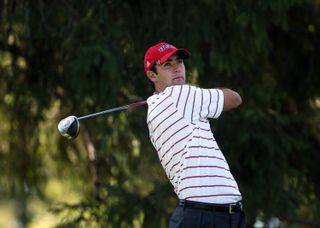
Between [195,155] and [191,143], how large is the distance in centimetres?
7

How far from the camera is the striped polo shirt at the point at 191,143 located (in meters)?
5.16

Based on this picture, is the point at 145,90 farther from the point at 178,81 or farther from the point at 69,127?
the point at 69,127

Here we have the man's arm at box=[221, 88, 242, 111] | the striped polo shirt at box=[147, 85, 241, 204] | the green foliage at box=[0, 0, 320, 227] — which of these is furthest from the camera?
the green foliage at box=[0, 0, 320, 227]

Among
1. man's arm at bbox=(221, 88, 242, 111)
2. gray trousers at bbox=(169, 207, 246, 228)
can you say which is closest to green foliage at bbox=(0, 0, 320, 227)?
man's arm at bbox=(221, 88, 242, 111)

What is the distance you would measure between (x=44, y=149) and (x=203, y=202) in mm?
5439

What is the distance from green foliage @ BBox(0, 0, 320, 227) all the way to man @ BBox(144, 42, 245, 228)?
273cm

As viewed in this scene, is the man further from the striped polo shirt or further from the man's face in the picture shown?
the man's face

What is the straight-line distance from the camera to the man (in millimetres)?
5172

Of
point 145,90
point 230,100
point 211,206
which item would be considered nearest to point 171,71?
point 230,100

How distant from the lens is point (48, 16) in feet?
27.5

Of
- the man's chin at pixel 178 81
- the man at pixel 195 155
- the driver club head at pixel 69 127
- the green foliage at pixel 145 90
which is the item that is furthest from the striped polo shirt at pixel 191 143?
the green foliage at pixel 145 90

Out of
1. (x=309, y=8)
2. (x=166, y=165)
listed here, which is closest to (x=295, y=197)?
(x=309, y=8)

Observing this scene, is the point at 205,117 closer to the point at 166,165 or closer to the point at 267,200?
the point at 166,165

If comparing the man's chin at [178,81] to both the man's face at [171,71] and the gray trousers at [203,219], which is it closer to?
the man's face at [171,71]
